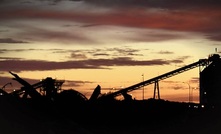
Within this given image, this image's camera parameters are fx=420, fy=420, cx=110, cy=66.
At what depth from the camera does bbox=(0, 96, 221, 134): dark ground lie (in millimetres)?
52031

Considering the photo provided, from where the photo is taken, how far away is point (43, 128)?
173ft

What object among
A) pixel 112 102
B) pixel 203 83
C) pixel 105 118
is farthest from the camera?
pixel 203 83

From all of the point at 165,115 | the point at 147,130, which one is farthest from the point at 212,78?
the point at 147,130

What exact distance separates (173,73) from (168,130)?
1982 cm

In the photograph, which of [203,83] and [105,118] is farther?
[203,83]

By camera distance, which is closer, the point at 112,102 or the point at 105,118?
the point at 105,118

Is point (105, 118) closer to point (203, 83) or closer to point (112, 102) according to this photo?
point (112, 102)

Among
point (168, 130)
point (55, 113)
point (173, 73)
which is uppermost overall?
point (173, 73)

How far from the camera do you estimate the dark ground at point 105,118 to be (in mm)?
52031

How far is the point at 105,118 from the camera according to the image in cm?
6338

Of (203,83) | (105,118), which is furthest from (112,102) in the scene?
(203,83)

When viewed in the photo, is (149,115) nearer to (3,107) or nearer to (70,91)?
(70,91)

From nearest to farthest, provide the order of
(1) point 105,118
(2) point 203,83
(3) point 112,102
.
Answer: (1) point 105,118 → (3) point 112,102 → (2) point 203,83

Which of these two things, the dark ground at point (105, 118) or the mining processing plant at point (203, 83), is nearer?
the dark ground at point (105, 118)
